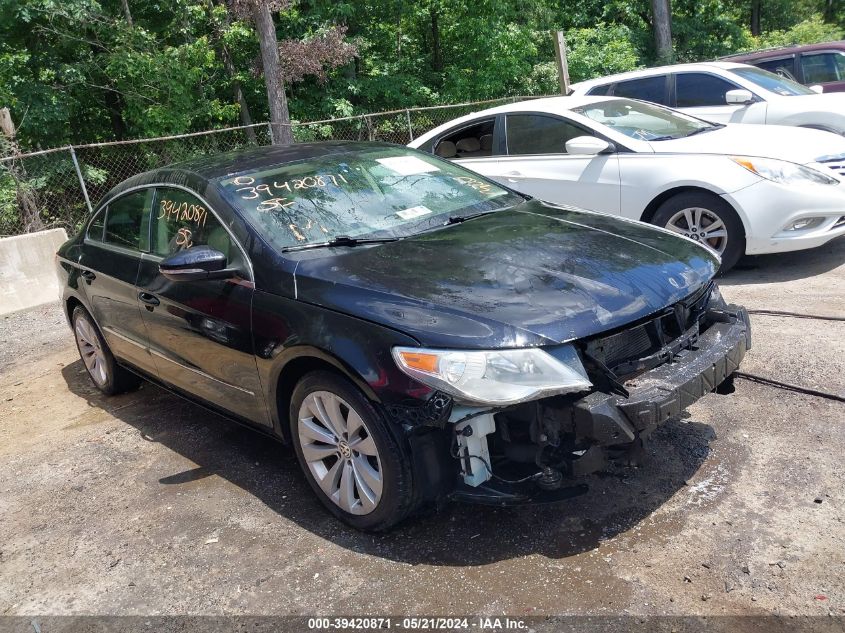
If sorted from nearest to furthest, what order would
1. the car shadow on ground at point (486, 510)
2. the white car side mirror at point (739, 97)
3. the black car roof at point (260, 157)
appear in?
the car shadow on ground at point (486, 510) → the black car roof at point (260, 157) → the white car side mirror at point (739, 97)

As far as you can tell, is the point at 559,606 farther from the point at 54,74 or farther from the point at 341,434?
the point at 54,74

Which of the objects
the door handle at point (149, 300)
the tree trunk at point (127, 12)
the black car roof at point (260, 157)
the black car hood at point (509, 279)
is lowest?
the door handle at point (149, 300)

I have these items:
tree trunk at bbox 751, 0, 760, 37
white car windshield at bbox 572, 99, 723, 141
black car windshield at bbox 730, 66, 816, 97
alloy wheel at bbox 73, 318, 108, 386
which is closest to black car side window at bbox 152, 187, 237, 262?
alloy wheel at bbox 73, 318, 108, 386

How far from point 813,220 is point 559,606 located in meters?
4.52

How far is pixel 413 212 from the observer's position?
4074 mm

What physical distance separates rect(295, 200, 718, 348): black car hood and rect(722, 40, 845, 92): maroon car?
9.28 m

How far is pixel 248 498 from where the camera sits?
3822 mm

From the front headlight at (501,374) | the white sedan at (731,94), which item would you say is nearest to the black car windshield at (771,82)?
the white sedan at (731,94)

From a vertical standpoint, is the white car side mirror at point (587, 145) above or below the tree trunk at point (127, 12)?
below

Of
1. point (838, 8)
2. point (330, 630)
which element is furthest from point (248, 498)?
point (838, 8)

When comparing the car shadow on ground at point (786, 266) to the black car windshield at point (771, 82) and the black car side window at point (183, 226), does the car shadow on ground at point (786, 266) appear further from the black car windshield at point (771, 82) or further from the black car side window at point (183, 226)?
the black car side window at point (183, 226)

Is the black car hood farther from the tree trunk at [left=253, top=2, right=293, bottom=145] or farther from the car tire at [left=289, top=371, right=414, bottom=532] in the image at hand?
the tree trunk at [left=253, top=2, right=293, bottom=145]

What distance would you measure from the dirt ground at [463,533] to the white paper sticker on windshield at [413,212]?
1.47m

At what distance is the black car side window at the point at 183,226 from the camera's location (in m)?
3.88
